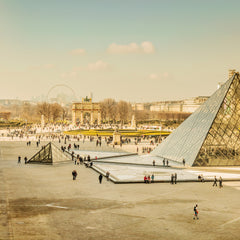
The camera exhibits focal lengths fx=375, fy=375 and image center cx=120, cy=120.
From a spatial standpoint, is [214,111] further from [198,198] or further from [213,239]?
[213,239]

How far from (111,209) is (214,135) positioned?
15.9 meters

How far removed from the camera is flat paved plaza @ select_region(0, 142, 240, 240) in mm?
12742

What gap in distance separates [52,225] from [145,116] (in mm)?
138641

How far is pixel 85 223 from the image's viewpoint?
45.0 feet

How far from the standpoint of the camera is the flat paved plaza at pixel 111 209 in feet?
41.8

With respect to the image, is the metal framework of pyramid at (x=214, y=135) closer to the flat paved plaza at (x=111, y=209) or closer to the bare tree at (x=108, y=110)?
the flat paved plaza at (x=111, y=209)

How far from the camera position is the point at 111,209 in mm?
15695

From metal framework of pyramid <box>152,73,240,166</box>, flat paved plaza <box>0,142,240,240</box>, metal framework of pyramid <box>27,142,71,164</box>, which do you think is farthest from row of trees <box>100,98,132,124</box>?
flat paved plaza <box>0,142,240,240</box>

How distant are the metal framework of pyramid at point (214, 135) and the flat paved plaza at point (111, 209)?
5865 mm

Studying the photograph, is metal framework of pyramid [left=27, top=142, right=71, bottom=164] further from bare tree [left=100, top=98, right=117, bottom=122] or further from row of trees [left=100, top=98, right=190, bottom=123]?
bare tree [left=100, top=98, right=117, bottom=122]

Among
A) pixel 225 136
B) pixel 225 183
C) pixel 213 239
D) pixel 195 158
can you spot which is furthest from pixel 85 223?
pixel 225 136

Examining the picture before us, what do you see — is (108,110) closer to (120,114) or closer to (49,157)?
(120,114)

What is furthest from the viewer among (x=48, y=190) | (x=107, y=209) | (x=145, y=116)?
(x=145, y=116)

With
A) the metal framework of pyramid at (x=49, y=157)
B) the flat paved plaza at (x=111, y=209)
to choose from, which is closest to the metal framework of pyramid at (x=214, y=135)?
the flat paved plaza at (x=111, y=209)
